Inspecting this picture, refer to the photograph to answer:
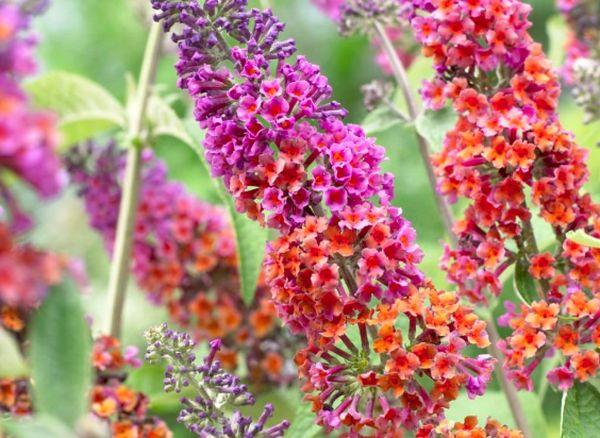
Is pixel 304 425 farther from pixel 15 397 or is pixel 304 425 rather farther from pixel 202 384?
pixel 15 397

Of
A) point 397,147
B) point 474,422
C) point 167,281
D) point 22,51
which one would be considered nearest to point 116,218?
point 167,281

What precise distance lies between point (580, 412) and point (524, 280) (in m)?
0.12

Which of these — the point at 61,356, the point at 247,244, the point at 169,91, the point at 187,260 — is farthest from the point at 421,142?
the point at 169,91

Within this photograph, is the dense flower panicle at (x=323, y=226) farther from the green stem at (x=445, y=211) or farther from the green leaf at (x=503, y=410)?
the green leaf at (x=503, y=410)

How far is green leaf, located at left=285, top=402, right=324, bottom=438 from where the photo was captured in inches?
33.1

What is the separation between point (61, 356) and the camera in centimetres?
55

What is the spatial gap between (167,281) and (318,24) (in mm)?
808

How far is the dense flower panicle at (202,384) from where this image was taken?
747mm

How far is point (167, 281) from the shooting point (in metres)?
1.22

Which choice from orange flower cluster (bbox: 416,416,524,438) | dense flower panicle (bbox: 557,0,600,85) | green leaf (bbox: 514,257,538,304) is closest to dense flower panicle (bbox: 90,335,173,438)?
orange flower cluster (bbox: 416,416,524,438)

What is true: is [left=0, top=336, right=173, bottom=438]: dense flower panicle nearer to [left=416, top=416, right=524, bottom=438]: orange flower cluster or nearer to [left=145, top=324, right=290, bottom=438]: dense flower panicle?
[left=145, top=324, right=290, bottom=438]: dense flower panicle

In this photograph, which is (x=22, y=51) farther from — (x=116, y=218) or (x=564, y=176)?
(x=116, y=218)

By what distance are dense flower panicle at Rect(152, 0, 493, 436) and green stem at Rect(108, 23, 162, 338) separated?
14.4 inches

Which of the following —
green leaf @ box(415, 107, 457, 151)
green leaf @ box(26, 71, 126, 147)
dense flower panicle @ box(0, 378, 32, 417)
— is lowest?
dense flower panicle @ box(0, 378, 32, 417)
